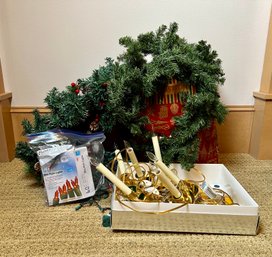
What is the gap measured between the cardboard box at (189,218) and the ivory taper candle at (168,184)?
0.10 feet

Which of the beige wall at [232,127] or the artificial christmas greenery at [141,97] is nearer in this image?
the artificial christmas greenery at [141,97]

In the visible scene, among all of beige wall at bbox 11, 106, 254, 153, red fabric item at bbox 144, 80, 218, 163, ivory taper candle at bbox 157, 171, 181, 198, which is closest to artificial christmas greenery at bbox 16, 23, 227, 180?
red fabric item at bbox 144, 80, 218, 163

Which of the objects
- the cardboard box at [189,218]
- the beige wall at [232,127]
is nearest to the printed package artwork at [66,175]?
the cardboard box at [189,218]

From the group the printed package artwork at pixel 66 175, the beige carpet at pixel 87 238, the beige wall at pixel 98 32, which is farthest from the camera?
the beige wall at pixel 98 32

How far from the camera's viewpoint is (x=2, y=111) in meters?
0.78

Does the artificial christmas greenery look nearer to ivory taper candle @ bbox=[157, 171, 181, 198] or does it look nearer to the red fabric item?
the red fabric item

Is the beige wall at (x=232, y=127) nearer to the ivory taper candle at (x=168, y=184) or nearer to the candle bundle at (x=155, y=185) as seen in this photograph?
the candle bundle at (x=155, y=185)

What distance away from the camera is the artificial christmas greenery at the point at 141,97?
565mm

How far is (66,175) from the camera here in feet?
1.78

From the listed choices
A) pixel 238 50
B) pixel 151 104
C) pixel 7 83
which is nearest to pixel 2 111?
pixel 7 83

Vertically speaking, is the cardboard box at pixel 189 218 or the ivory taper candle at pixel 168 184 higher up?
the ivory taper candle at pixel 168 184

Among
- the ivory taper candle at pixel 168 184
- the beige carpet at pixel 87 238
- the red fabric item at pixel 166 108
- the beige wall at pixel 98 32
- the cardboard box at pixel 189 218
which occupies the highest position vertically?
the beige wall at pixel 98 32

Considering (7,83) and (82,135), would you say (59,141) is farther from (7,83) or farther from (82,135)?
(7,83)

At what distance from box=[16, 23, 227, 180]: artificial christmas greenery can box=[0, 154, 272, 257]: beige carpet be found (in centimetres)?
16
